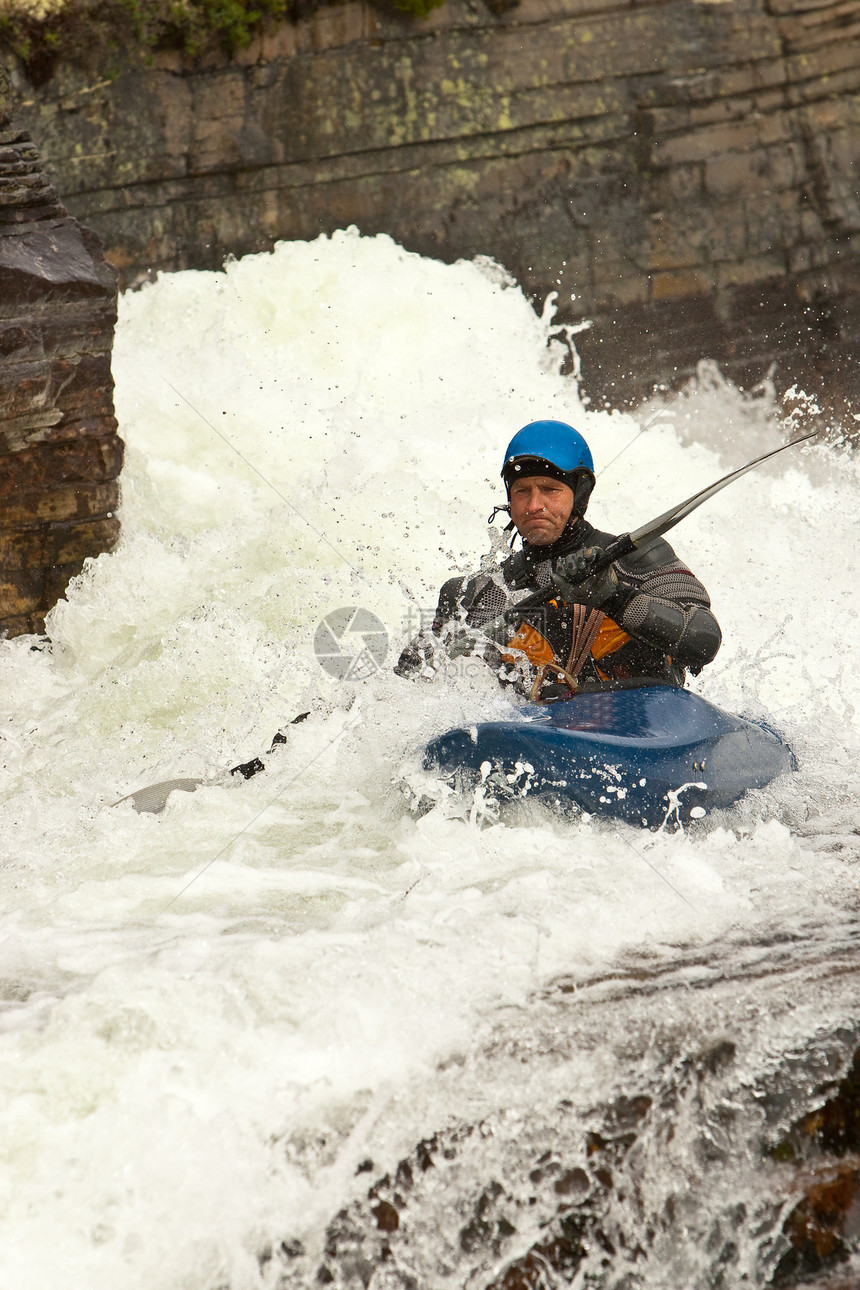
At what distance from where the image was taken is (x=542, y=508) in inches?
149

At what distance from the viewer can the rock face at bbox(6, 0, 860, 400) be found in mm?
9273

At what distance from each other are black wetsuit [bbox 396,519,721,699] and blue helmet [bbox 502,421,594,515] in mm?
179

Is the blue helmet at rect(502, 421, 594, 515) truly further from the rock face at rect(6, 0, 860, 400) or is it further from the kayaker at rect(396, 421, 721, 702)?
the rock face at rect(6, 0, 860, 400)

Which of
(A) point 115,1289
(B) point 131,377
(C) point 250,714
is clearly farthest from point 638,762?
(B) point 131,377

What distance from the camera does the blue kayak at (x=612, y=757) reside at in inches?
122

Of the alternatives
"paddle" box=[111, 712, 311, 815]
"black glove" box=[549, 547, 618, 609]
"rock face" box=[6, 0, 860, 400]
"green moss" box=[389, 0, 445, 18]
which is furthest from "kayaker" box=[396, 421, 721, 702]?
"green moss" box=[389, 0, 445, 18]

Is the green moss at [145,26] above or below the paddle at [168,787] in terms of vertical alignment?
above

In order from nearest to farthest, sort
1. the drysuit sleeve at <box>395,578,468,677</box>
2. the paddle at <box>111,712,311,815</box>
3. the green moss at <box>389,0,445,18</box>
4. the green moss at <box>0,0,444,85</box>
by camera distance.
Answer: the paddle at <box>111,712,311,815</box>, the drysuit sleeve at <box>395,578,468,677</box>, the green moss at <box>0,0,444,85</box>, the green moss at <box>389,0,445,18</box>

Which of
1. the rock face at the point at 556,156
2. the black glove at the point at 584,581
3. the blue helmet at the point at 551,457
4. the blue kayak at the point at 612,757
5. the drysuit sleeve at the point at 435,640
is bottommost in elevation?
the blue kayak at the point at 612,757

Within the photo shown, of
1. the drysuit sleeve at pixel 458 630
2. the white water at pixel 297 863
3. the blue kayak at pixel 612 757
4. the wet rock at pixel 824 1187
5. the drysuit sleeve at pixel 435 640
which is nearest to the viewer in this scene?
the wet rock at pixel 824 1187

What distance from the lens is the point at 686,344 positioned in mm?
9648

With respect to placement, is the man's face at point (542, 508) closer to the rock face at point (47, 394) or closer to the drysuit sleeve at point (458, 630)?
the drysuit sleeve at point (458, 630)

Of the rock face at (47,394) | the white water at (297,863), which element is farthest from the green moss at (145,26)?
the rock face at (47,394)

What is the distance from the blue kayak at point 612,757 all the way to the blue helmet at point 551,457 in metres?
0.89
